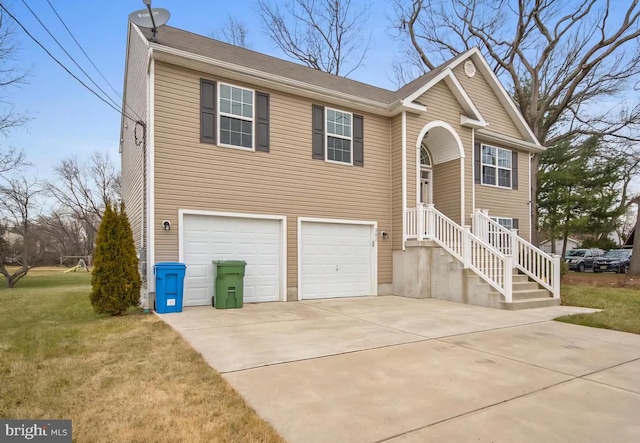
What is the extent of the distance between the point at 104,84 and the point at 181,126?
159 inches

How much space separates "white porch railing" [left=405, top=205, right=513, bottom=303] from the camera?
8.51 meters

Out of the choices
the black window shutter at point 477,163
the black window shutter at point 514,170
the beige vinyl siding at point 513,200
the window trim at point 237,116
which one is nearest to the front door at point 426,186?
the black window shutter at point 477,163

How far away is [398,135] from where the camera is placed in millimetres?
10906

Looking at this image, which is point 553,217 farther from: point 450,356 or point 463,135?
point 450,356

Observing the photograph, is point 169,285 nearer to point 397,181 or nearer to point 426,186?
point 397,181

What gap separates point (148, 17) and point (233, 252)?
544cm

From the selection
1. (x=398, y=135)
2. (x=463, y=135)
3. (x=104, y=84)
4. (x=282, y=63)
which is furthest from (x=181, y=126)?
(x=463, y=135)

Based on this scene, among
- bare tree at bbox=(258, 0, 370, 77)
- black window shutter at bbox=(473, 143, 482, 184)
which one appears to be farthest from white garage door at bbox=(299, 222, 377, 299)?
bare tree at bbox=(258, 0, 370, 77)

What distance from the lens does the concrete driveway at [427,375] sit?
2.74 metres


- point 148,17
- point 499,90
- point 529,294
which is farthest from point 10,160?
point 529,294

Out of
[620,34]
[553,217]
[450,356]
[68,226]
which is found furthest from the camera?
[68,226]

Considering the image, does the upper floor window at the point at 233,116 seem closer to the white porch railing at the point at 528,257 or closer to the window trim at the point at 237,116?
the window trim at the point at 237,116

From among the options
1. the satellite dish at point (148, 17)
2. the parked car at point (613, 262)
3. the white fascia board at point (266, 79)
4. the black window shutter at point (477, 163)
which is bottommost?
the parked car at point (613, 262)

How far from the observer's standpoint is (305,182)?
9750 mm
